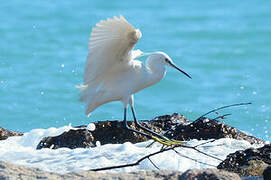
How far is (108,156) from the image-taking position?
4910 millimetres

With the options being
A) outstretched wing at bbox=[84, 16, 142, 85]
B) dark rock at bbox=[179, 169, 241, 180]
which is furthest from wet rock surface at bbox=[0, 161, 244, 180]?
outstretched wing at bbox=[84, 16, 142, 85]

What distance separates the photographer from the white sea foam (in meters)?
4.72

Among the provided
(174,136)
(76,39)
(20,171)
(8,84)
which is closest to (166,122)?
(174,136)

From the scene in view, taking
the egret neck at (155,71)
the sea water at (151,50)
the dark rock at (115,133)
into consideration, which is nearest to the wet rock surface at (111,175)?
the egret neck at (155,71)

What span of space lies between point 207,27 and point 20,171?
8064 mm

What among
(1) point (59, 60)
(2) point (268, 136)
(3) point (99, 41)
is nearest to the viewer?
(3) point (99, 41)

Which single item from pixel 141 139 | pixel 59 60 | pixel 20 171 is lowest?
pixel 20 171

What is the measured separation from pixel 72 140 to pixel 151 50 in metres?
5.37

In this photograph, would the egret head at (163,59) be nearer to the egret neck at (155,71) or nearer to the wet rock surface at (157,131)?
the egret neck at (155,71)

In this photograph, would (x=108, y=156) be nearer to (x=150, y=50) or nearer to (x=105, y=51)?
(x=105, y=51)

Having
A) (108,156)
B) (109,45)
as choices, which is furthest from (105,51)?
(108,156)

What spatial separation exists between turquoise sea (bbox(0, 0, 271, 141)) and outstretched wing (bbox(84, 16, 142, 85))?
362 cm

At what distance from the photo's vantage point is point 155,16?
38.5ft

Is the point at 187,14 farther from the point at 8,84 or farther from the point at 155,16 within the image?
the point at 8,84
